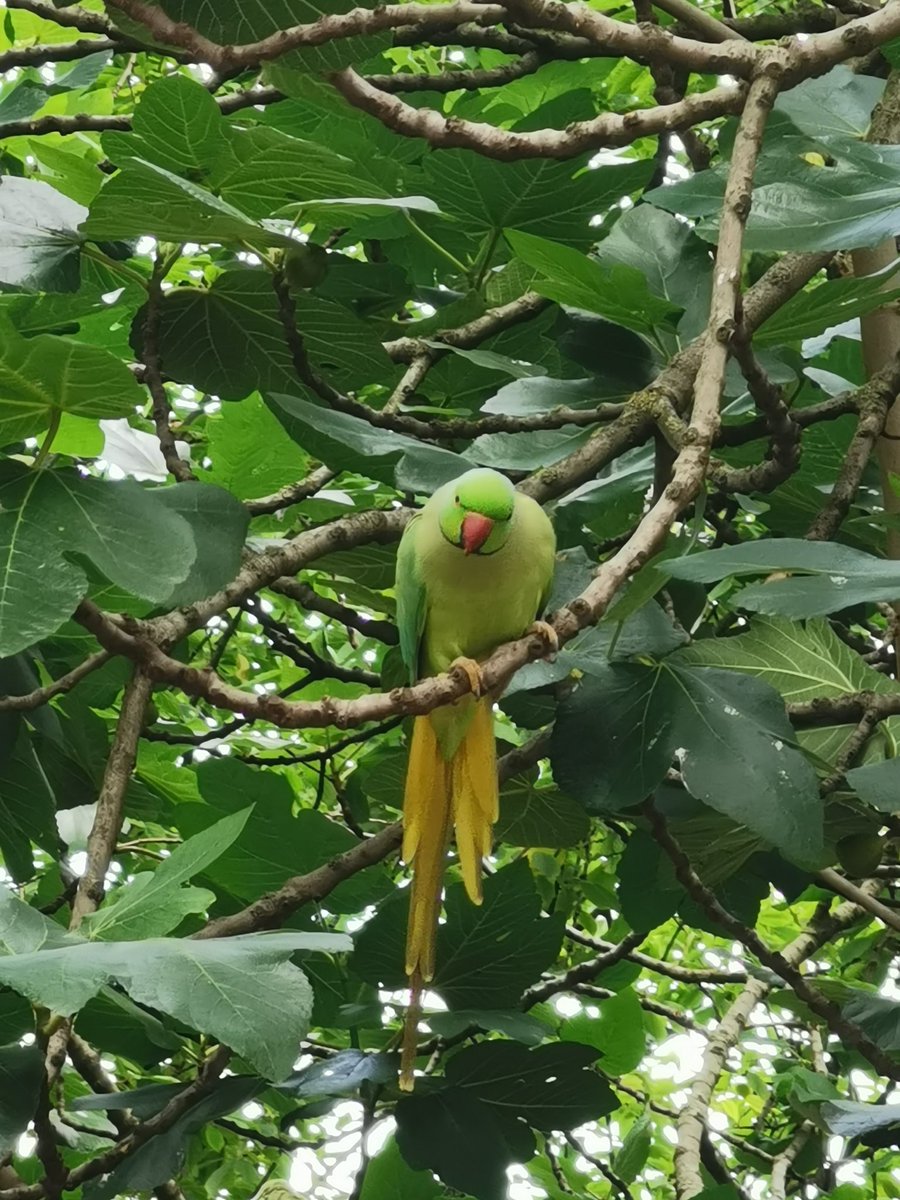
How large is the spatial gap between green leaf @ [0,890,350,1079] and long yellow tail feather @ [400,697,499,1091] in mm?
468

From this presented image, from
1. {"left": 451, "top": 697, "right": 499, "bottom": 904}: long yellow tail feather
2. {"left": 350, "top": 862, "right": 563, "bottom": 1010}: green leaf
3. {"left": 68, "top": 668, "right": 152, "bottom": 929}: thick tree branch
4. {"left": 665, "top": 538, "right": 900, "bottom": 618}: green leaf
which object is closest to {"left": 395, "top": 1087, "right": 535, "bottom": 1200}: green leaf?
{"left": 350, "top": 862, "right": 563, "bottom": 1010}: green leaf

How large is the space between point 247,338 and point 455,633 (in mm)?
465

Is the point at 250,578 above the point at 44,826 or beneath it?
above

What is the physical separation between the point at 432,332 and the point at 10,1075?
3.73ft

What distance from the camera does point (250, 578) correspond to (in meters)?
1.39

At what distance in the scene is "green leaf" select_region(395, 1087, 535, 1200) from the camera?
4.76 ft

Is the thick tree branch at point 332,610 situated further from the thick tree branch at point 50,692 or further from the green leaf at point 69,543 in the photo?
the green leaf at point 69,543

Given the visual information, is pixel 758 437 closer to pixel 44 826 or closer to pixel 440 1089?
pixel 440 1089

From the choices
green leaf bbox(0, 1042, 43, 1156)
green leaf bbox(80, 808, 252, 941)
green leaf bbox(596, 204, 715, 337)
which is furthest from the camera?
green leaf bbox(596, 204, 715, 337)

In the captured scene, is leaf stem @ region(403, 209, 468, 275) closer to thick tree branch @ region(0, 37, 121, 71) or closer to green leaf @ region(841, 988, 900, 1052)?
thick tree branch @ region(0, 37, 121, 71)

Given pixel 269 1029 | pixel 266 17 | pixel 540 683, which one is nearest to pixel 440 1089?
pixel 540 683

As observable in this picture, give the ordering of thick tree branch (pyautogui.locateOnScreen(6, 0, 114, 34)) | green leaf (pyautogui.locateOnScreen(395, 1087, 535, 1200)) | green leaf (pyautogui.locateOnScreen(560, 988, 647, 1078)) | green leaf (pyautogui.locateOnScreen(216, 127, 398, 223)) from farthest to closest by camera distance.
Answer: green leaf (pyautogui.locateOnScreen(560, 988, 647, 1078)) < thick tree branch (pyautogui.locateOnScreen(6, 0, 114, 34)) < green leaf (pyautogui.locateOnScreen(395, 1087, 535, 1200)) < green leaf (pyautogui.locateOnScreen(216, 127, 398, 223))

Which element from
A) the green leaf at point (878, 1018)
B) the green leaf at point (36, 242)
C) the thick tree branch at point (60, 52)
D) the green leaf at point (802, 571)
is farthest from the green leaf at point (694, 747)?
the thick tree branch at point (60, 52)

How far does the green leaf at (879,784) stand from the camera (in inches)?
50.8
